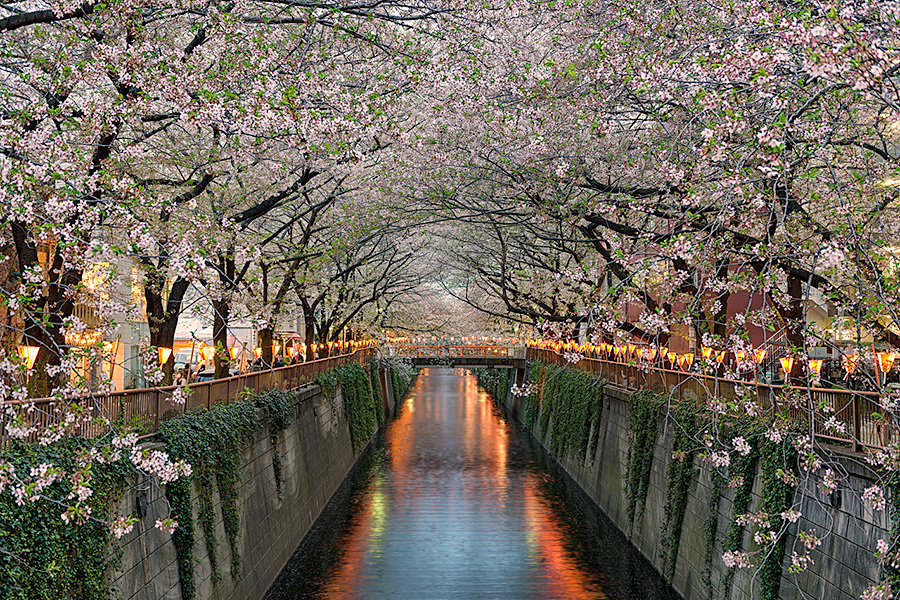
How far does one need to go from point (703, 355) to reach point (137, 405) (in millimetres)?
7784

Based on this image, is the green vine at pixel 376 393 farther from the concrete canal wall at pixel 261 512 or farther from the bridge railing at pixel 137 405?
the bridge railing at pixel 137 405

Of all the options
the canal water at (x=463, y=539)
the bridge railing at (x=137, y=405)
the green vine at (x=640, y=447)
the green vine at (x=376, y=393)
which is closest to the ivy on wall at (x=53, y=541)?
the bridge railing at (x=137, y=405)

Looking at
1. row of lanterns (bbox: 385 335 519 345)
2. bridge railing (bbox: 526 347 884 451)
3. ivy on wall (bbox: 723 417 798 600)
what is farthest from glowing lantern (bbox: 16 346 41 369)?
row of lanterns (bbox: 385 335 519 345)

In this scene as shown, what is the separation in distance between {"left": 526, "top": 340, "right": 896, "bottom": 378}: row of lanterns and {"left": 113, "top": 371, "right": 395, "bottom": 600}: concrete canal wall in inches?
246

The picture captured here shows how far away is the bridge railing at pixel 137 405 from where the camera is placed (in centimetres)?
757

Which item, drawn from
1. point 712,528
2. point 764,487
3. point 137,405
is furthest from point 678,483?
point 137,405

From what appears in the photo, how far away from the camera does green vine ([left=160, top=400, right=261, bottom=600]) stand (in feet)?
36.7

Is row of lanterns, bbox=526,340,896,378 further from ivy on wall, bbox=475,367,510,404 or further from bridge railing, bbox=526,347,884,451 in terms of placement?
ivy on wall, bbox=475,367,510,404

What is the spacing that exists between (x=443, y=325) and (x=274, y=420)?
59626 mm

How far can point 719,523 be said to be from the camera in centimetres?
1357

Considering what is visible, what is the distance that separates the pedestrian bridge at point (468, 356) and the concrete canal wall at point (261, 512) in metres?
25.1

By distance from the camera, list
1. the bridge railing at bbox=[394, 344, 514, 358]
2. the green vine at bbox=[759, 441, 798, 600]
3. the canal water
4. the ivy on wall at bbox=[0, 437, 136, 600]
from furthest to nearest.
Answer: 1. the bridge railing at bbox=[394, 344, 514, 358]
2. the canal water
3. the green vine at bbox=[759, 441, 798, 600]
4. the ivy on wall at bbox=[0, 437, 136, 600]

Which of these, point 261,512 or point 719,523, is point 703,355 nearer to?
point 719,523

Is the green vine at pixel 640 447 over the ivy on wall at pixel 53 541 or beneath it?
beneath
